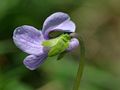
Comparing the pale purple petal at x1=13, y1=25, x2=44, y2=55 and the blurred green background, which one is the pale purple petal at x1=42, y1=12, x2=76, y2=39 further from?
the blurred green background

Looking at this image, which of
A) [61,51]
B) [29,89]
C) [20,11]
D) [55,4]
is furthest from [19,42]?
[55,4]

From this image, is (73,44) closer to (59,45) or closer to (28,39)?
(59,45)

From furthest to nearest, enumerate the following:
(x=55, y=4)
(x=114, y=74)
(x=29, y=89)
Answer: (x=55, y=4)
(x=114, y=74)
(x=29, y=89)

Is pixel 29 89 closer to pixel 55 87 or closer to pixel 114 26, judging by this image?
pixel 55 87

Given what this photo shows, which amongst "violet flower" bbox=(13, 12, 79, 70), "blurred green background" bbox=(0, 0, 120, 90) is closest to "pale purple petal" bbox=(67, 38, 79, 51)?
"violet flower" bbox=(13, 12, 79, 70)

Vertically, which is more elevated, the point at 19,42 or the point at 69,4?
the point at 19,42

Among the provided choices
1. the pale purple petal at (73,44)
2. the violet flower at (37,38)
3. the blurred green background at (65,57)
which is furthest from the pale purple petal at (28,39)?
the blurred green background at (65,57)
